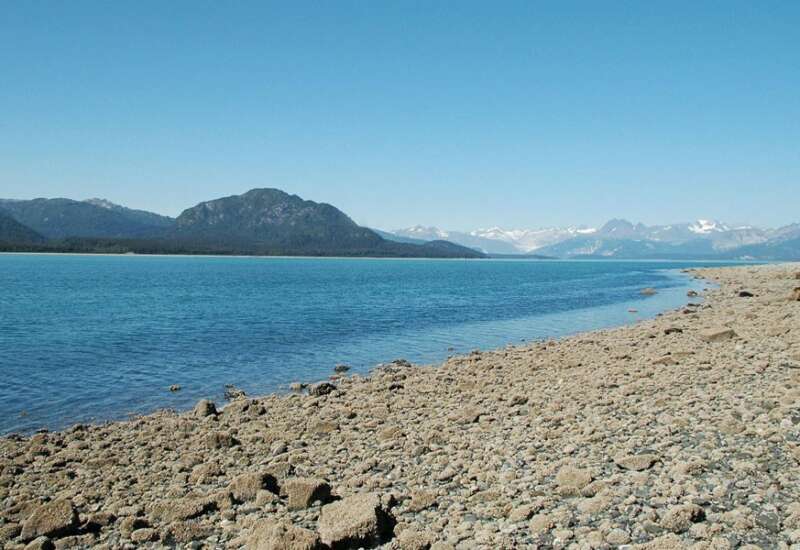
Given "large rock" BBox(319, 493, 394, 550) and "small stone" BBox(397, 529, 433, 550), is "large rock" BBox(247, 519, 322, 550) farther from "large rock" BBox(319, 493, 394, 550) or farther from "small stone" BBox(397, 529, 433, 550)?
"small stone" BBox(397, 529, 433, 550)

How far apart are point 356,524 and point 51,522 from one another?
575 centimetres

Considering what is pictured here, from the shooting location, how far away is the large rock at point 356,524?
8.88m

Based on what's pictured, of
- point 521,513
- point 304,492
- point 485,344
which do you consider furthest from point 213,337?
point 521,513

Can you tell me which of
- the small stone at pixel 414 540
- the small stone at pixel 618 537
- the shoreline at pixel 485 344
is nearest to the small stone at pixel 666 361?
the shoreline at pixel 485 344

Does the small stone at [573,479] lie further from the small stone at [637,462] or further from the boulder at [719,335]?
the boulder at [719,335]

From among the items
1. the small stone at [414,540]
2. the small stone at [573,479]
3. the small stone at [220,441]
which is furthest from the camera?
the small stone at [220,441]

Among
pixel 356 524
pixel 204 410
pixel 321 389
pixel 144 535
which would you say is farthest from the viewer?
pixel 321 389

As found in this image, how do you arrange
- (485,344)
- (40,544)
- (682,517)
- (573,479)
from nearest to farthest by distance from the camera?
(682,517) < (40,544) < (573,479) < (485,344)

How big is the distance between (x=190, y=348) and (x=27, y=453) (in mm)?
19717

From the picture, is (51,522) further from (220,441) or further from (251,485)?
(220,441)

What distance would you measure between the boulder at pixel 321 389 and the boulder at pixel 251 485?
1017 cm

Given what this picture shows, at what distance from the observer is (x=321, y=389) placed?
22.4 m

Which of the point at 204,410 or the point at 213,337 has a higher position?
the point at 204,410

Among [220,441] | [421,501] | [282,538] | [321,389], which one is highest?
[282,538]
